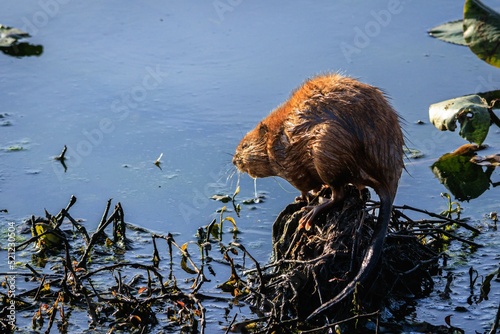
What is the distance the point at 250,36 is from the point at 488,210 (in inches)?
131

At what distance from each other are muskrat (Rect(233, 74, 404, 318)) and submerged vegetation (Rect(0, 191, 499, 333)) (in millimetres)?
178

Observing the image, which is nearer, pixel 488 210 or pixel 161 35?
pixel 488 210

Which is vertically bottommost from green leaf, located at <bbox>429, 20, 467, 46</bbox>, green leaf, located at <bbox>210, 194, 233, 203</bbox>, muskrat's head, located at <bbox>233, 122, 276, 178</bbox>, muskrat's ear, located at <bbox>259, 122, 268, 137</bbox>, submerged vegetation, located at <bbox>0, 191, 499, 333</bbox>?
submerged vegetation, located at <bbox>0, 191, 499, 333</bbox>

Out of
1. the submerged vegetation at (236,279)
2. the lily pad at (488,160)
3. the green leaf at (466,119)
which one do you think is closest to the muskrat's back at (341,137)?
the submerged vegetation at (236,279)

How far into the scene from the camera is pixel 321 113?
5.65 metres

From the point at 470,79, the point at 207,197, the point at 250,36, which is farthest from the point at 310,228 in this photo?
the point at 250,36

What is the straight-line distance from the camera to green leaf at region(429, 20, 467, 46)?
28.7 ft

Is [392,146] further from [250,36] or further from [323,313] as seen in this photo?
[250,36]

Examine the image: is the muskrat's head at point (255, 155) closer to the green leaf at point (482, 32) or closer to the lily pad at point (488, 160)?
the lily pad at point (488, 160)

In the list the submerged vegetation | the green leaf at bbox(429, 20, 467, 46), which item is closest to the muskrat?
the submerged vegetation

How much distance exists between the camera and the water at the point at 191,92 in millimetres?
6773

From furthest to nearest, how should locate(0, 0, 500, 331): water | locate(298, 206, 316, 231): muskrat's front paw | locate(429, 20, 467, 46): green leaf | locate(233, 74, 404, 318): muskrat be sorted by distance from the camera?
locate(429, 20, 467, 46): green leaf, locate(0, 0, 500, 331): water, locate(298, 206, 316, 231): muskrat's front paw, locate(233, 74, 404, 318): muskrat

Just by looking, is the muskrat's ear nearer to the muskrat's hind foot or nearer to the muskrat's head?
the muskrat's head

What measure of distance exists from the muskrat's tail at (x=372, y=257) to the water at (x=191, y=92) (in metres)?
0.49
